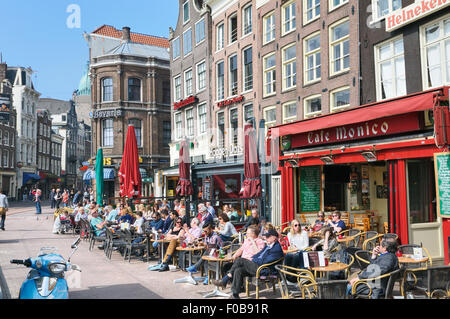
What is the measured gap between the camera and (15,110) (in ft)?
185

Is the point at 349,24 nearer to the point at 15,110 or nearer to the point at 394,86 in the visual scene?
the point at 394,86

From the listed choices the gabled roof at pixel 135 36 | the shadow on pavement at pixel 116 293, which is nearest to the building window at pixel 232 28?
the shadow on pavement at pixel 116 293

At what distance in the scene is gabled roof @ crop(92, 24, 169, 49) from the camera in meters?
42.6

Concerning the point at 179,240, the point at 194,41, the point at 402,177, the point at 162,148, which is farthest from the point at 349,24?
the point at 162,148

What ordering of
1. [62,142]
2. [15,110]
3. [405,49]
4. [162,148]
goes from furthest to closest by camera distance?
[62,142], [15,110], [162,148], [405,49]

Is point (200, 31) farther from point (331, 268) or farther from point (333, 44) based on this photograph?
point (331, 268)

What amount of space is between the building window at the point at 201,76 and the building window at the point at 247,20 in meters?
4.92

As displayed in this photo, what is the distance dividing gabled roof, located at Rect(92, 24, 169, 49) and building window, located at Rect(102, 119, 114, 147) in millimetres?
9385

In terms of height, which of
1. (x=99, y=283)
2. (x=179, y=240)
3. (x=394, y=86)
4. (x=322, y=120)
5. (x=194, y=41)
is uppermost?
(x=194, y=41)

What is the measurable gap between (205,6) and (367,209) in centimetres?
1669

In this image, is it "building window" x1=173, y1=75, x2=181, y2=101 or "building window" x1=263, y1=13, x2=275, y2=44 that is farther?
"building window" x1=173, y1=75, x2=181, y2=101

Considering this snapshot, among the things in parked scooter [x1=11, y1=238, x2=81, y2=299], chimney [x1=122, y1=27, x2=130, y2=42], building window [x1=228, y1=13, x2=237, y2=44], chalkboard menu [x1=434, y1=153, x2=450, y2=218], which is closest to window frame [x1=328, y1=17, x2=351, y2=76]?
chalkboard menu [x1=434, y1=153, x2=450, y2=218]

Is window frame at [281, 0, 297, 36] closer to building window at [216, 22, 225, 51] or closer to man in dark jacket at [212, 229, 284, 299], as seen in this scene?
building window at [216, 22, 225, 51]
